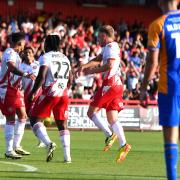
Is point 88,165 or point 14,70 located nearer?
point 88,165

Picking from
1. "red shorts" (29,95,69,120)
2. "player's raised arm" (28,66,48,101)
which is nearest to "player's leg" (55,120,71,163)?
"red shorts" (29,95,69,120)

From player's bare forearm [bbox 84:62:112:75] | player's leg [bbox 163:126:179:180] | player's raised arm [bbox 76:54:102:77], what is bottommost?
player's leg [bbox 163:126:179:180]

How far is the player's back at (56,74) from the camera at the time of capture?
1501 centimetres

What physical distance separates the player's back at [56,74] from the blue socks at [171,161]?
4.54 metres

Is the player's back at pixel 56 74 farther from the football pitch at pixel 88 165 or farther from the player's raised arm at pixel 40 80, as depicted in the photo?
the football pitch at pixel 88 165

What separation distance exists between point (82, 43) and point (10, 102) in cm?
1906

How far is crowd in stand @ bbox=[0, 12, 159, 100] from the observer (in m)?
32.6

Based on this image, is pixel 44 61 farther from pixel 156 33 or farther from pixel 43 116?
pixel 156 33

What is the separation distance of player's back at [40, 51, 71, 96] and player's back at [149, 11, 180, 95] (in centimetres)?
422

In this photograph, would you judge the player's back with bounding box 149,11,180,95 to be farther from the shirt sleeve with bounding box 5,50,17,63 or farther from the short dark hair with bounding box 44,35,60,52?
the shirt sleeve with bounding box 5,50,17,63

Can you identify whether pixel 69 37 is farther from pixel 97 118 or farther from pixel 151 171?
pixel 151 171

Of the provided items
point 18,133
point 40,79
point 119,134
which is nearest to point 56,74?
point 40,79

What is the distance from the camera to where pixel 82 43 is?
116 feet

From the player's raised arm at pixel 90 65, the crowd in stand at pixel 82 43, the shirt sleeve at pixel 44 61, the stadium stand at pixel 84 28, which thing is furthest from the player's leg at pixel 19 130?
the crowd in stand at pixel 82 43
